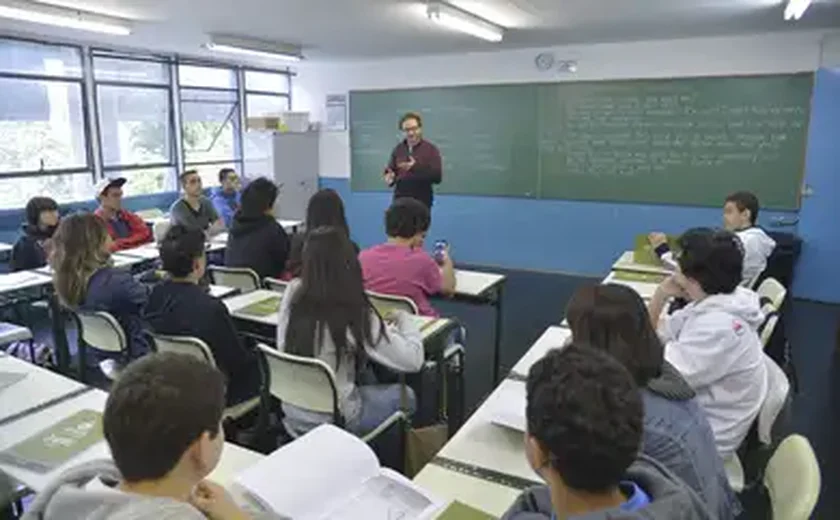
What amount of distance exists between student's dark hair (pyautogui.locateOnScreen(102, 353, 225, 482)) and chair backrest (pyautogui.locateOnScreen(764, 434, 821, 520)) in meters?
1.20

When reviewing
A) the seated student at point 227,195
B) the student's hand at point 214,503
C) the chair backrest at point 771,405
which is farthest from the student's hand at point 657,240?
the seated student at point 227,195

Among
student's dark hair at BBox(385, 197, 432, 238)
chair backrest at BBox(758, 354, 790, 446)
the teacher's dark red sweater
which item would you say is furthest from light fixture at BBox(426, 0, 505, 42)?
chair backrest at BBox(758, 354, 790, 446)

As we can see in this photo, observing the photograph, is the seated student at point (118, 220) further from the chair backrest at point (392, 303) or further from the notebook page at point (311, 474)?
the notebook page at point (311, 474)

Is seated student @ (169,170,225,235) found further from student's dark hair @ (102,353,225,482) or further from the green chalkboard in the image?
student's dark hair @ (102,353,225,482)

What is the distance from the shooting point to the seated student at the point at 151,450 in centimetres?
100

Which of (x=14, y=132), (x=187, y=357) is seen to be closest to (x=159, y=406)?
(x=187, y=357)

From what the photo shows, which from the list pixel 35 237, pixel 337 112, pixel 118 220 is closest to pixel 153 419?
pixel 35 237

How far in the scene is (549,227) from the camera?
6.98 m

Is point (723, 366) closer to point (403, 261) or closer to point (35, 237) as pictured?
point (403, 261)

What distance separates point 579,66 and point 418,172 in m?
2.44

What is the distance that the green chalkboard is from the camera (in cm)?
580

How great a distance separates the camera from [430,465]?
1597mm

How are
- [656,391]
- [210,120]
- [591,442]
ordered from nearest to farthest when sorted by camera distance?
1. [591,442]
2. [656,391]
3. [210,120]

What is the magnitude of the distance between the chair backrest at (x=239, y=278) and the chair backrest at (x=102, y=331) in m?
0.87
